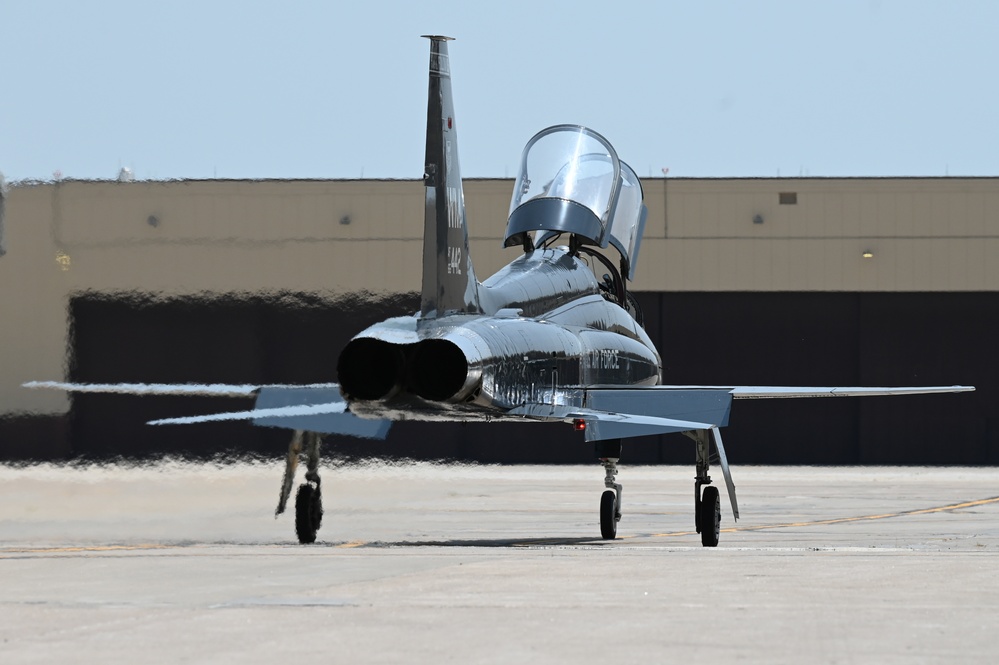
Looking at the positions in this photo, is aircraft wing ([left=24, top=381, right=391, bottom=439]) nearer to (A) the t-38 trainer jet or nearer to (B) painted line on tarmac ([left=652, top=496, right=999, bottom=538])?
(A) the t-38 trainer jet

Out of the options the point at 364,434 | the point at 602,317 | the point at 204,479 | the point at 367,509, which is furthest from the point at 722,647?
the point at 204,479

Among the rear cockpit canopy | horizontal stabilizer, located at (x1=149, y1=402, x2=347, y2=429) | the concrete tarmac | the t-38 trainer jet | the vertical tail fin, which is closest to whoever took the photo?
the concrete tarmac

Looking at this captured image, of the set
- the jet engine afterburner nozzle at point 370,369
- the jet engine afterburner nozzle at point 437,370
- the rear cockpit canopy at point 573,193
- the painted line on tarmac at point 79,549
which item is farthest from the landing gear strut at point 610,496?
the painted line on tarmac at point 79,549

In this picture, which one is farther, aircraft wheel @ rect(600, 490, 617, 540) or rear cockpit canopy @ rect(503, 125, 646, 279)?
rear cockpit canopy @ rect(503, 125, 646, 279)

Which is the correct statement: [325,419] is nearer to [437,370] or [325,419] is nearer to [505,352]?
[437,370]

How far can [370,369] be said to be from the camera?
1761 centimetres

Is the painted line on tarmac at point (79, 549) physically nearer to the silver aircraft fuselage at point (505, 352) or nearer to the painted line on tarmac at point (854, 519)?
the silver aircraft fuselage at point (505, 352)

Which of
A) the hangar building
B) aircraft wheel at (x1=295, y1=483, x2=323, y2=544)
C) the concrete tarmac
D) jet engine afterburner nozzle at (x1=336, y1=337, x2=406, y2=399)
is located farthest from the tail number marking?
the hangar building

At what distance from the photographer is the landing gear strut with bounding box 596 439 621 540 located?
2211 cm

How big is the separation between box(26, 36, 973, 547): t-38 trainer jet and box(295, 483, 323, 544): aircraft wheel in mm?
18

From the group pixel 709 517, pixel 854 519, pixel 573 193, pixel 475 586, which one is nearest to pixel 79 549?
pixel 475 586

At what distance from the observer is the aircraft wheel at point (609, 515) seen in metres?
22.1

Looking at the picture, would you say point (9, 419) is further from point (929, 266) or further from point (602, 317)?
point (929, 266)

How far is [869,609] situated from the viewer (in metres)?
11.1
